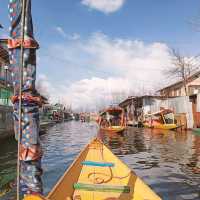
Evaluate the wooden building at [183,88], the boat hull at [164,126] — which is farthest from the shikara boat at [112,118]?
the wooden building at [183,88]

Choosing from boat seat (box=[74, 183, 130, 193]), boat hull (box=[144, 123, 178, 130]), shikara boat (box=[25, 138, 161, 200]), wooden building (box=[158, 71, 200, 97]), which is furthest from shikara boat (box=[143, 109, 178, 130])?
boat seat (box=[74, 183, 130, 193])

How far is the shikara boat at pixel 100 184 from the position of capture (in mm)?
4926

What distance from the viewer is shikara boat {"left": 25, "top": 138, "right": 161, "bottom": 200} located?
16.2 feet

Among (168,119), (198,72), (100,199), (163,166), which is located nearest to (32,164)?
(100,199)

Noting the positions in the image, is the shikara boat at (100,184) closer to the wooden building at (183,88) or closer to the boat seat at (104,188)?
the boat seat at (104,188)

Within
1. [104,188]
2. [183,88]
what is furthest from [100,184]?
[183,88]

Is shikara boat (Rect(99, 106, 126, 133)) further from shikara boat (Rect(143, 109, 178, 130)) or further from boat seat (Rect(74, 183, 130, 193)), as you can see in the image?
boat seat (Rect(74, 183, 130, 193))

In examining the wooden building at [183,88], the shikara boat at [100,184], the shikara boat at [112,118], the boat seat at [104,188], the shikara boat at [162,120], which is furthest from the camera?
the wooden building at [183,88]

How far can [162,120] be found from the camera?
4244 centimetres

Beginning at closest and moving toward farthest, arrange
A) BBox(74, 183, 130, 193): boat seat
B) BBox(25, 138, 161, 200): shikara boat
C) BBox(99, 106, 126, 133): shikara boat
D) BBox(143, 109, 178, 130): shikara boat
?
1. BBox(25, 138, 161, 200): shikara boat
2. BBox(74, 183, 130, 193): boat seat
3. BBox(99, 106, 126, 133): shikara boat
4. BBox(143, 109, 178, 130): shikara boat

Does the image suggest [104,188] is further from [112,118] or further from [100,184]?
[112,118]

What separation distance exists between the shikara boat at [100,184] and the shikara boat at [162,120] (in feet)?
102

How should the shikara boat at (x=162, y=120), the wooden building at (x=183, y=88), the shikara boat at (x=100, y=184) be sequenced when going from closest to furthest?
the shikara boat at (x=100, y=184) < the shikara boat at (x=162, y=120) < the wooden building at (x=183, y=88)

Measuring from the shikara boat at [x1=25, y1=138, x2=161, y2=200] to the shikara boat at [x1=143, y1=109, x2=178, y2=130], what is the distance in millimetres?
31030
